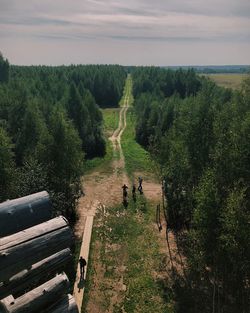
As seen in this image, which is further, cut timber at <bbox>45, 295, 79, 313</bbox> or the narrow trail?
the narrow trail

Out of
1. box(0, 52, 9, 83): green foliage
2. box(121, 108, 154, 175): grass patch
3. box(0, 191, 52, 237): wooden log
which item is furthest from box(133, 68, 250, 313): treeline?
box(0, 52, 9, 83): green foliage

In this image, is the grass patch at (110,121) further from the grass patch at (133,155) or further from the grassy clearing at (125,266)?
the grassy clearing at (125,266)

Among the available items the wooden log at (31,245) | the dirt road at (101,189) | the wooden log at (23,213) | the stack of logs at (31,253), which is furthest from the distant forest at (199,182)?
the wooden log at (23,213)

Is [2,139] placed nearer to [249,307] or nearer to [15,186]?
[15,186]

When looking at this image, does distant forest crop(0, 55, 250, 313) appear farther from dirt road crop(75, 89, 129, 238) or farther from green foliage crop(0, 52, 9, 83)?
green foliage crop(0, 52, 9, 83)

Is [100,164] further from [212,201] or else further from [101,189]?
[212,201]

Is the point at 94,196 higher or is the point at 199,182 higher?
the point at 199,182

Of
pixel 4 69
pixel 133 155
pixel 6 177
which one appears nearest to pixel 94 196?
pixel 6 177
